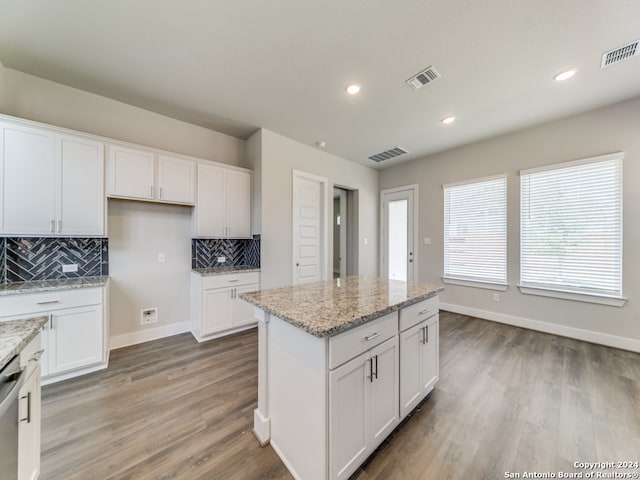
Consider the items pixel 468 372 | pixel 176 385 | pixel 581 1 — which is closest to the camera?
pixel 581 1

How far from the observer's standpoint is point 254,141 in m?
3.61

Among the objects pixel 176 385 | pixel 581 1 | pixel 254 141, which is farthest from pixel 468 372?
pixel 254 141

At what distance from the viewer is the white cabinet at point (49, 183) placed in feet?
6.78

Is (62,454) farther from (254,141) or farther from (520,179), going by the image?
(520,179)

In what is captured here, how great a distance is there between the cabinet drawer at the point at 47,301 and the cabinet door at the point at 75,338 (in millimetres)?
58

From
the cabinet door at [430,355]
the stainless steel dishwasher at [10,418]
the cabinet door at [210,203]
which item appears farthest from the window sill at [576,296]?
the stainless steel dishwasher at [10,418]

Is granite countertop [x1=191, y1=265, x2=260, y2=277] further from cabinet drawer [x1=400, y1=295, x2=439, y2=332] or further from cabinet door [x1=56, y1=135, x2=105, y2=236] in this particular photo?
cabinet drawer [x1=400, y1=295, x2=439, y2=332]

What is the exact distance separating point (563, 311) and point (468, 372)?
6.85ft

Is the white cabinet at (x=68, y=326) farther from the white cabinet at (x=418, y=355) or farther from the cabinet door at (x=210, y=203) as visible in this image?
the white cabinet at (x=418, y=355)

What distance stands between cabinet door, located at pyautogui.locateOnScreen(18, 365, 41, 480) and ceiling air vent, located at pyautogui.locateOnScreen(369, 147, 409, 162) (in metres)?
4.70

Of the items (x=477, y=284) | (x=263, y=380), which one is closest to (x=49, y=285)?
(x=263, y=380)

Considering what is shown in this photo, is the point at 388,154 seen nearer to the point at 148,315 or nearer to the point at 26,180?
the point at 148,315

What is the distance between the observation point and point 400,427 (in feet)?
5.43

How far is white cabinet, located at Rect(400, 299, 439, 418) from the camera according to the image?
1.62m
